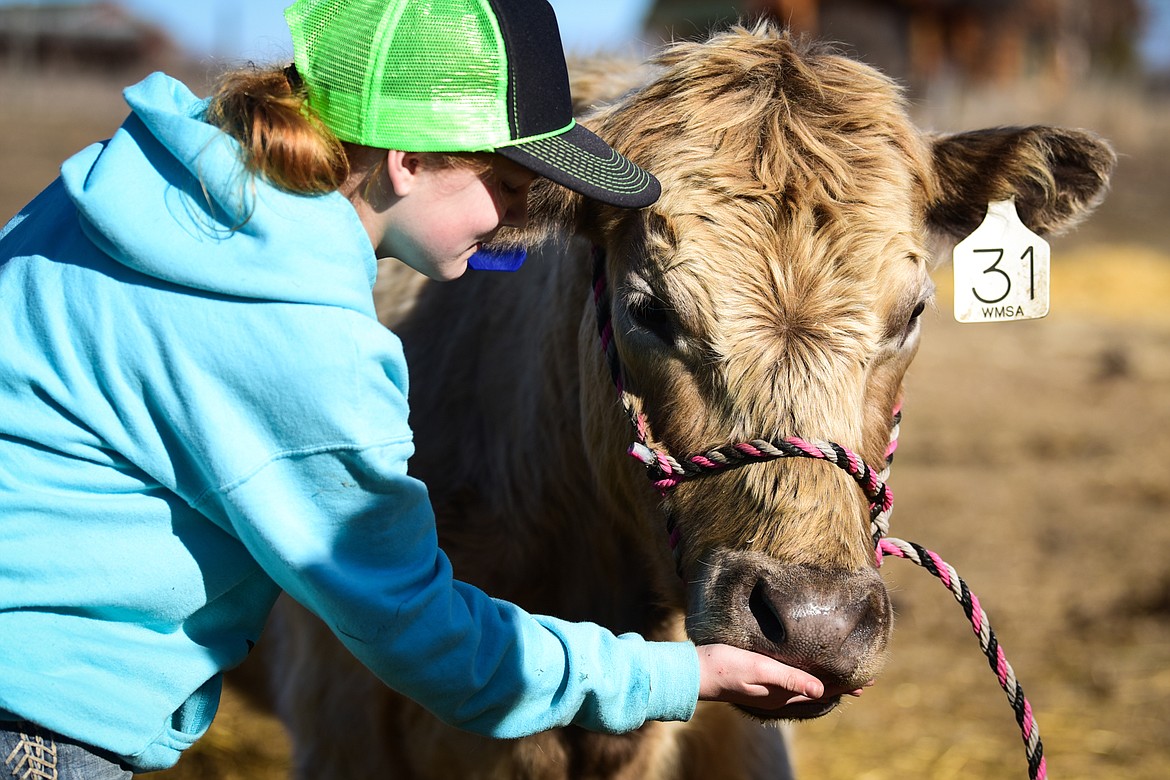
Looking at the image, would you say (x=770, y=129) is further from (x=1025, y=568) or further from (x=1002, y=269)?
(x=1025, y=568)

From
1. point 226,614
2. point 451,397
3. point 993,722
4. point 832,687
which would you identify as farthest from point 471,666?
point 993,722

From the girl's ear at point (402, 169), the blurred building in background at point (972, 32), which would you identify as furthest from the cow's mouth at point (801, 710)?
the blurred building in background at point (972, 32)

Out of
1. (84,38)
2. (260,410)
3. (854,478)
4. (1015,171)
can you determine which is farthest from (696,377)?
(84,38)

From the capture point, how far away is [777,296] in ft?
7.32

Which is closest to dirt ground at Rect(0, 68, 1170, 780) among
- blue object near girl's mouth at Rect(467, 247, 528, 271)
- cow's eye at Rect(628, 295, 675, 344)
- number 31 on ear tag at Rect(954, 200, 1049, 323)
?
number 31 on ear tag at Rect(954, 200, 1049, 323)

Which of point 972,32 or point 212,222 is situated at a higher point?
point 212,222

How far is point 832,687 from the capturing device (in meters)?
1.99

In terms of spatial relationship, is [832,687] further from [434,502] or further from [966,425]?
[966,425]

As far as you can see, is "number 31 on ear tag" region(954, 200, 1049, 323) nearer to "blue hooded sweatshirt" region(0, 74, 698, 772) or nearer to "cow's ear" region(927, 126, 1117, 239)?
"cow's ear" region(927, 126, 1117, 239)

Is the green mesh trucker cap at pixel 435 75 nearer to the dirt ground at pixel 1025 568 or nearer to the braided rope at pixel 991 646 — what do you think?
the braided rope at pixel 991 646

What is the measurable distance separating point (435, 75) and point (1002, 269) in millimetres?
1506

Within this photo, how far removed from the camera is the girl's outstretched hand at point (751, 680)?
1.93 metres

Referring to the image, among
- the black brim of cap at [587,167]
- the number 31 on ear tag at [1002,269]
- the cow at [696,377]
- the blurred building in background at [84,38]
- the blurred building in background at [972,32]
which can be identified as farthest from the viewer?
the blurred building in background at [84,38]

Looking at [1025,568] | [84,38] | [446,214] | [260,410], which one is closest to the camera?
[260,410]
